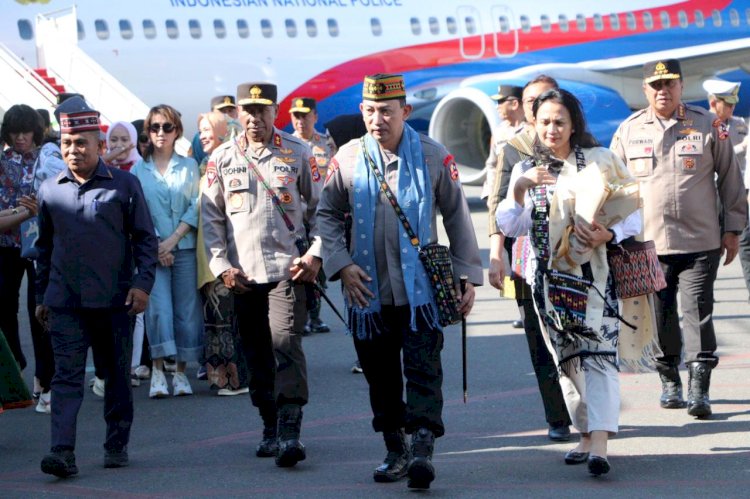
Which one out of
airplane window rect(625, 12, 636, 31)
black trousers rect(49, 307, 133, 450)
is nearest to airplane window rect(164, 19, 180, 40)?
airplane window rect(625, 12, 636, 31)

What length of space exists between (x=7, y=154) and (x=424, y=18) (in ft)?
48.3

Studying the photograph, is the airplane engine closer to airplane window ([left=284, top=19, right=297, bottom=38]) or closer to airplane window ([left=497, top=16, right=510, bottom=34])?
airplane window ([left=497, top=16, right=510, bottom=34])

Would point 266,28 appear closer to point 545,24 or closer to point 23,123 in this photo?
point 545,24

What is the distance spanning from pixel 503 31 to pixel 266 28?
192 inches

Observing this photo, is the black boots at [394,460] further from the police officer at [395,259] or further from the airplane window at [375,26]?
the airplane window at [375,26]

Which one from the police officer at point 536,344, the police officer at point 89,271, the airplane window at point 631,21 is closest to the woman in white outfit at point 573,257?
the police officer at point 536,344

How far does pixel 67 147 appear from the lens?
6.55 meters

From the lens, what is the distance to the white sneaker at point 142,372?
912cm

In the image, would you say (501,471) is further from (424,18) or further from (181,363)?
(424,18)

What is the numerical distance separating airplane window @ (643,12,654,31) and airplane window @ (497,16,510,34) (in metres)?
3.49

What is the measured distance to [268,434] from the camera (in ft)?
22.4

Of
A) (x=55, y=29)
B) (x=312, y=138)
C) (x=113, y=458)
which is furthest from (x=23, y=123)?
(x=55, y=29)

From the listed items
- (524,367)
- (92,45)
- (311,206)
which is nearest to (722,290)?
(524,367)

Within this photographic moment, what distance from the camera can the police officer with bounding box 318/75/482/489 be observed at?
5.93 m
